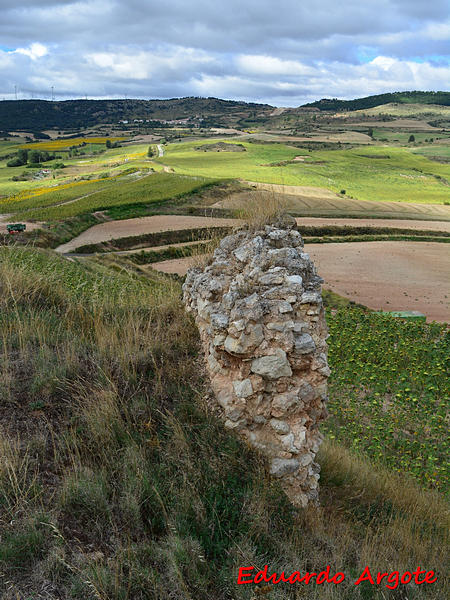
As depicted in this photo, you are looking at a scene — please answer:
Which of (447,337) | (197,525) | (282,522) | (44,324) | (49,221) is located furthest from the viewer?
(49,221)

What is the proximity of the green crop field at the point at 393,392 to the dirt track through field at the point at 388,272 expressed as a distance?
5509mm

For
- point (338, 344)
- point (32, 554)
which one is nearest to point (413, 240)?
point (338, 344)

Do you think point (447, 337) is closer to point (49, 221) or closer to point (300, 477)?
point (300, 477)

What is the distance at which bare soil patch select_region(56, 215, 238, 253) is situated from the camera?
37.2 meters

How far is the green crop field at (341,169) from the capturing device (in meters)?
72.4

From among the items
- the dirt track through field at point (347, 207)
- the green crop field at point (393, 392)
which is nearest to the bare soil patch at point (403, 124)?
the dirt track through field at point (347, 207)

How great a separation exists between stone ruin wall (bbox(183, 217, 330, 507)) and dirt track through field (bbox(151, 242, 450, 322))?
1477 centimetres

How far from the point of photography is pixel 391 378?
12.7 meters

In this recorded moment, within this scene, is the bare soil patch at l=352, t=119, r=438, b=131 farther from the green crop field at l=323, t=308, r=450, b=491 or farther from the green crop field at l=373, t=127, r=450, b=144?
the green crop field at l=323, t=308, r=450, b=491

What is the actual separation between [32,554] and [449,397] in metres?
11.5

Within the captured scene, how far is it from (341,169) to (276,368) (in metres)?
91.0

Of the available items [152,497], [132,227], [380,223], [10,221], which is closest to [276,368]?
[152,497]

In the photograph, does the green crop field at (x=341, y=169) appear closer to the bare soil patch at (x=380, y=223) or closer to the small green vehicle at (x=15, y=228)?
the bare soil patch at (x=380, y=223)

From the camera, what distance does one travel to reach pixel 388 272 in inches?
1176
